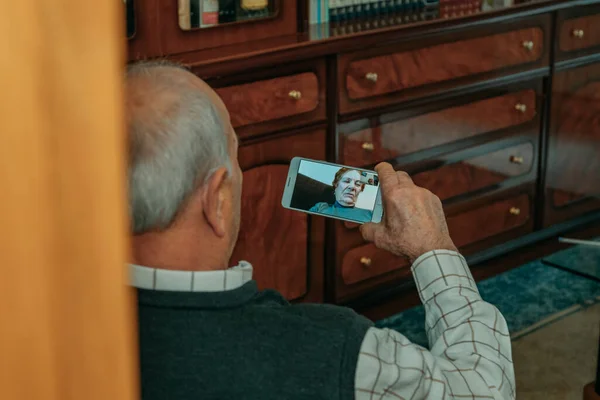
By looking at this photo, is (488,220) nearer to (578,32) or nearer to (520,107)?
(520,107)

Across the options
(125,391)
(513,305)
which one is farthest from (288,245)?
(125,391)

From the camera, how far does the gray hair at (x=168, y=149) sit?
905mm

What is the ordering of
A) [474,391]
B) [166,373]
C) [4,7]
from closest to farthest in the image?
[4,7]
[166,373]
[474,391]

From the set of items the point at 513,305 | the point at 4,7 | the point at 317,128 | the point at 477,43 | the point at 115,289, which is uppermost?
the point at 4,7

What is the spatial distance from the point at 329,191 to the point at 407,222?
36cm

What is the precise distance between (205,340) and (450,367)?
0.31 meters

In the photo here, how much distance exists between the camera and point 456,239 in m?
2.93

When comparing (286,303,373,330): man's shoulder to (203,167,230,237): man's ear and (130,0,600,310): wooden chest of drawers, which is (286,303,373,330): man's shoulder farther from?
(130,0,600,310): wooden chest of drawers

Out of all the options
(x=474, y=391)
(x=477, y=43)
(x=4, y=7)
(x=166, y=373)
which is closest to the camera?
(x=4, y=7)

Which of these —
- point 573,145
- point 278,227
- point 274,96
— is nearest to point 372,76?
point 274,96

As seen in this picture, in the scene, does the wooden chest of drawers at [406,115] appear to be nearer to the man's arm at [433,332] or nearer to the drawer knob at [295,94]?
the drawer knob at [295,94]

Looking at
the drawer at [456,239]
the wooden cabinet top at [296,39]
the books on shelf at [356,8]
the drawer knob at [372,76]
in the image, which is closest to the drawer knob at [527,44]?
the wooden cabinet top at [296,39]

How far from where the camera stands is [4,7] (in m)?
0.37

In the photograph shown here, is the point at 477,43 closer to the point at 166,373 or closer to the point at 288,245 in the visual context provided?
the point at 288,245
